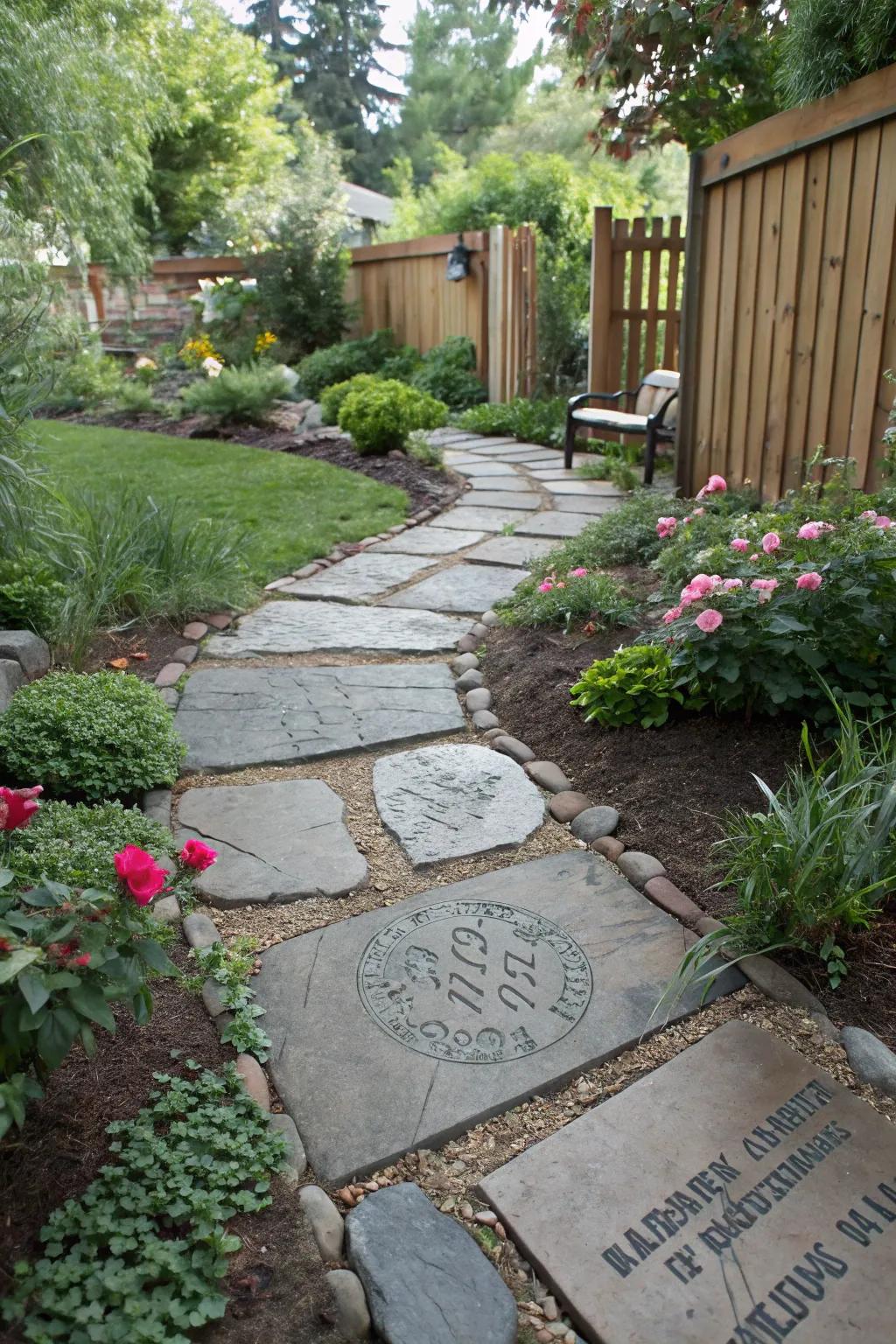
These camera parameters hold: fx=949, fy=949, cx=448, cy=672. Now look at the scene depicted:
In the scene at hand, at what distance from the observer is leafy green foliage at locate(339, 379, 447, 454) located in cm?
726

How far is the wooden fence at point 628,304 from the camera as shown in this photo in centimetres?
732

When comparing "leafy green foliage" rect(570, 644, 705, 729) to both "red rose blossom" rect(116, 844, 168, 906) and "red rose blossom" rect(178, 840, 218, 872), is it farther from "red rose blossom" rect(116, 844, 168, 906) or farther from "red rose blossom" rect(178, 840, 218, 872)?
"red rose blossom" rect(116, 844, 168, 906)

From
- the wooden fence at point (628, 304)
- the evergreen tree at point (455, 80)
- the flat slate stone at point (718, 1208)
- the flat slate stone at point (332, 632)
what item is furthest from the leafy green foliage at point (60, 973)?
the evergreen tree at point (455, 80)

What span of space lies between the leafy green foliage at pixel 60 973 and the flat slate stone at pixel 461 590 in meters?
2.92

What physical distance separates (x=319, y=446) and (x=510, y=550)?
3.47 m

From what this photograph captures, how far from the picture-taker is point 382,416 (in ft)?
23.8

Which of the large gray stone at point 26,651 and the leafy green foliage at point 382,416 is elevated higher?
the leafy green foliage at point 382,416

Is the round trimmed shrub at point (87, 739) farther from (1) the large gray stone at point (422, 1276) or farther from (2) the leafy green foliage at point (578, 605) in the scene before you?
(2) the leafy green foliage at point (578, 605)

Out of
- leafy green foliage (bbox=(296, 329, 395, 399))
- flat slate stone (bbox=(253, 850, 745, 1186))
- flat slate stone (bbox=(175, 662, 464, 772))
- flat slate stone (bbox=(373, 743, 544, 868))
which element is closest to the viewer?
flat slate stone (bbox=(253, 850, 745, 1186))

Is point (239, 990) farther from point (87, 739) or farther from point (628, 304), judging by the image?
point (628, 304)

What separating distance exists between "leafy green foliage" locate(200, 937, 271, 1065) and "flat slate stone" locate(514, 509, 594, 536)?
3624mm

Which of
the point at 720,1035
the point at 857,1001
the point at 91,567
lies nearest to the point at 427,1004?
the point at 720,1035

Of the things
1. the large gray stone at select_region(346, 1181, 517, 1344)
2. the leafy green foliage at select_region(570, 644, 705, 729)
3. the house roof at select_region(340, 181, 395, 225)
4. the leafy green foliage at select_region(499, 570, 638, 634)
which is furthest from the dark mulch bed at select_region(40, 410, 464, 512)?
the house roof at select_region(340, 181, 395, 225)

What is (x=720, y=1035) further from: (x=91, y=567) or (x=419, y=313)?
(x=419, y=313)
